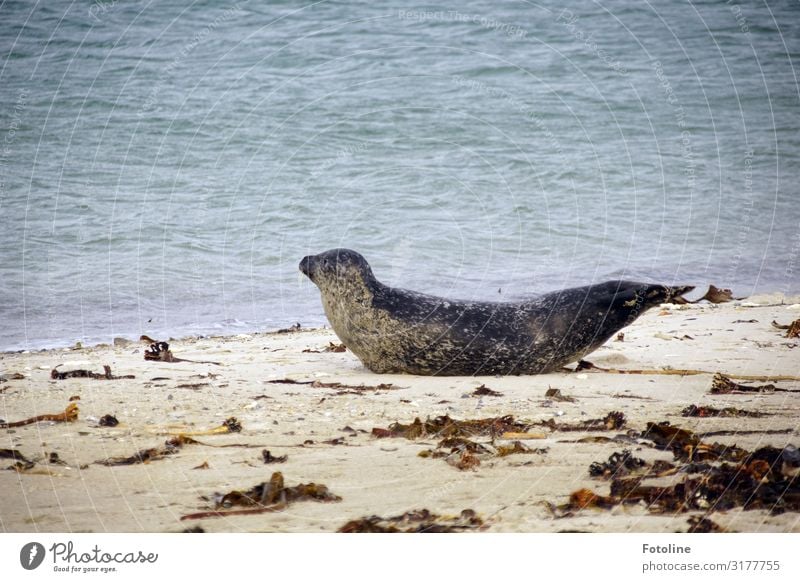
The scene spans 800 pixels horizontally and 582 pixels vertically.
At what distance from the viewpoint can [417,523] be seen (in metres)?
4.27

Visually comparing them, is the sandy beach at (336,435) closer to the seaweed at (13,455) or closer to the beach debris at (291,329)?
the seaweed at (13,455)

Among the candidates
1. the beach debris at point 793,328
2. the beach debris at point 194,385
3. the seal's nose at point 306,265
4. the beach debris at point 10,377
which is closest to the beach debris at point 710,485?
the beach debris at point 194,385

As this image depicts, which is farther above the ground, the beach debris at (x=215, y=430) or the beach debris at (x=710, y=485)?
the beach debris at (x=710, y=485)

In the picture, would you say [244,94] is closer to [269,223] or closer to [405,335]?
[269,223]

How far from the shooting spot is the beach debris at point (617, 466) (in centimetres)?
477

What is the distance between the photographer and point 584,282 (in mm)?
12359

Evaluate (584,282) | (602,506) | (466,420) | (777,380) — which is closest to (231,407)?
(466,420)

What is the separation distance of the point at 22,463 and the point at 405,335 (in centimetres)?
335

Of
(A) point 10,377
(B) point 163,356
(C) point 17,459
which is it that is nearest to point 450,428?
(C) point 17,459

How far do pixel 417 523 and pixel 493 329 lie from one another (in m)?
3.36

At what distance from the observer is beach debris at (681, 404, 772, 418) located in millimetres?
5938

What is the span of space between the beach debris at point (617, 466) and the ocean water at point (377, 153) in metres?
6.35

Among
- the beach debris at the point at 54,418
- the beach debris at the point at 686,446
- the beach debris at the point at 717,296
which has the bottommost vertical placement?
the beach debris at the point at 717,296

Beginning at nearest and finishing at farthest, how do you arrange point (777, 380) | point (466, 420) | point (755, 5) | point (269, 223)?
point (466, 420)
point (777, 380)
point (269, 223)
point (755, 5)
